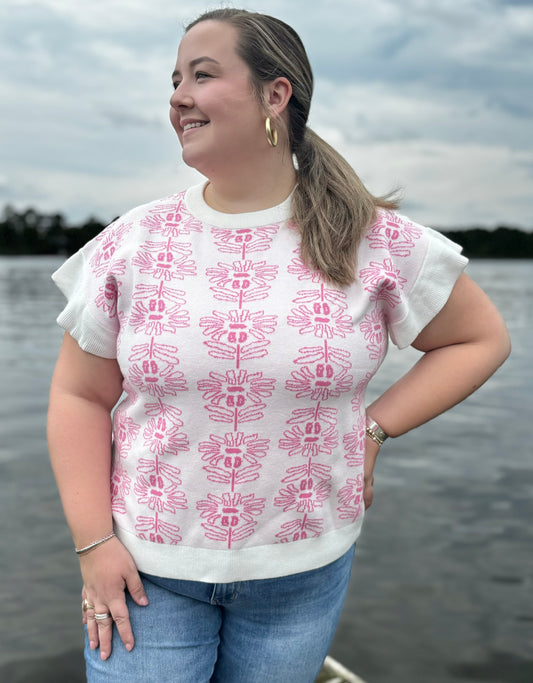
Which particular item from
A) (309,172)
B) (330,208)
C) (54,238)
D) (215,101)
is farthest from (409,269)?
(54,238)

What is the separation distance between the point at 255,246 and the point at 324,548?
0.74m

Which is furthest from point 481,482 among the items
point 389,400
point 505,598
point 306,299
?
point 306,299

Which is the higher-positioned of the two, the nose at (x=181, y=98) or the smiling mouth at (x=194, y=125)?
the nose at (x=181, y=98)

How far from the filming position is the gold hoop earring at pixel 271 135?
5.74 ft

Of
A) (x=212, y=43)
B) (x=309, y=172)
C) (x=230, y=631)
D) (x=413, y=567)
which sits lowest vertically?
(x=413, y=567)

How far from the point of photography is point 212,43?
1729mm

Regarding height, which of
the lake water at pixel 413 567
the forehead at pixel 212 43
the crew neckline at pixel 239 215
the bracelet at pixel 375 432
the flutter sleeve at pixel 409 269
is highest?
the forehead at pixel 212 43

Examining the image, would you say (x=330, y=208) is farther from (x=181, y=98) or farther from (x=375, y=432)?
(x=375, y=432)

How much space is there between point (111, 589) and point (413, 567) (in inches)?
165

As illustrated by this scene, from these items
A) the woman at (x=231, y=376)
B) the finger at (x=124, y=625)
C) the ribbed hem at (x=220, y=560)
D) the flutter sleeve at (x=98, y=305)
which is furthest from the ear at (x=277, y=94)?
the finger at (x=124, y=625)

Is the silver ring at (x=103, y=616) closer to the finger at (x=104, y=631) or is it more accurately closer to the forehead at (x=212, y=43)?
the finger at (x=104, y=631)

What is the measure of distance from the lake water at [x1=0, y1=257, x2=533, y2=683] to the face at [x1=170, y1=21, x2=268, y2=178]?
137 inches

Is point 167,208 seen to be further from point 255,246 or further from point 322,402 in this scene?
point 322,402

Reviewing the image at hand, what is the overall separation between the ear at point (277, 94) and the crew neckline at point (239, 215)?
22 centimetres
